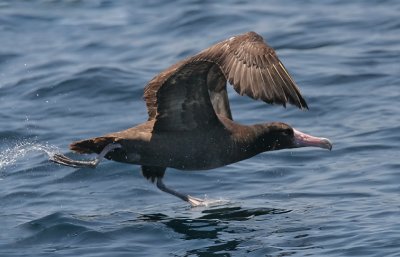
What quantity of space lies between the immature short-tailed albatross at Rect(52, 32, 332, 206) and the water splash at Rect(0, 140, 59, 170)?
7.41 ft

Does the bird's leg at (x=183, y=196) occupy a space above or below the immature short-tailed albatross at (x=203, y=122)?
below

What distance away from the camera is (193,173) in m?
13.4

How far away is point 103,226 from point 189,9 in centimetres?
1007

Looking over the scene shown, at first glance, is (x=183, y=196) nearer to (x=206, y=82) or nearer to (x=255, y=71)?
(x=206, y=82)

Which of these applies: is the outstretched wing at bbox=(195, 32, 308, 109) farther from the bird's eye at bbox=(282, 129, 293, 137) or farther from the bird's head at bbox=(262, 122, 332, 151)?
the bird's eye at bbox=(282, 129, 293, 137)

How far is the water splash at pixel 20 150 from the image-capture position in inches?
551

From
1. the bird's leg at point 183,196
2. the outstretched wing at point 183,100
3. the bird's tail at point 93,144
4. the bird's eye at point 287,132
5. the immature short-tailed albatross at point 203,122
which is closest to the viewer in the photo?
the immature short-tailed albatross at point 203,122

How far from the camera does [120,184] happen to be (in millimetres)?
13016

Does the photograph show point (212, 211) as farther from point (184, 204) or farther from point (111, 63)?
point (111, 63)

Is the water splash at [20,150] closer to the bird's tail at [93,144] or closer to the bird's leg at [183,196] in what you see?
the bird's leg at [183,196]

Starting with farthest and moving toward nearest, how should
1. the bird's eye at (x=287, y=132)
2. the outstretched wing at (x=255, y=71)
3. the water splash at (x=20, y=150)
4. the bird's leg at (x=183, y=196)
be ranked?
1. the water splash at (x=20, y=150)
2. the bird's eye at (x=287, y=132)
3. the bird's leg at (x=183, y=196)
4. the outstretched wing at (x=255, y=71)

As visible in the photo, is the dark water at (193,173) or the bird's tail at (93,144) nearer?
the dark water at (193,173)

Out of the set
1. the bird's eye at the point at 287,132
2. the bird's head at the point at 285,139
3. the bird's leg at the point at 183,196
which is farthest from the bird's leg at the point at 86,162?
the bird's eye at the point at 287,132

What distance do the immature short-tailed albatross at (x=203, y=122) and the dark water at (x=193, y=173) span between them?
612mm
